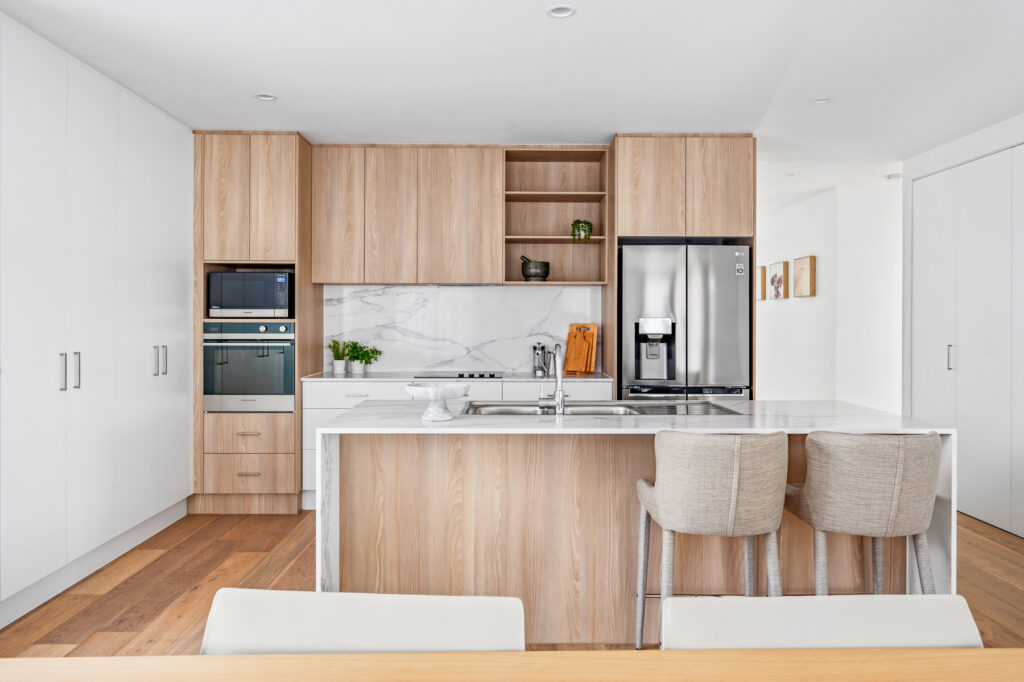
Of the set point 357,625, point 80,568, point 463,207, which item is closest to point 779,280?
point 463,207

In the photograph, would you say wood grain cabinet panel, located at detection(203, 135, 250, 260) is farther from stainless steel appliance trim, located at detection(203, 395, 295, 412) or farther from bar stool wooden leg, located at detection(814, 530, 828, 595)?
bar stool wooden leg, located at detection(814, 530, 828, 595)

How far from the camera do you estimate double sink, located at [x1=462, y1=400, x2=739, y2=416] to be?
284 centimetres

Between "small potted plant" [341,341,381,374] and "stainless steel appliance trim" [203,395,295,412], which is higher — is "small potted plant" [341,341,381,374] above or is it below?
above

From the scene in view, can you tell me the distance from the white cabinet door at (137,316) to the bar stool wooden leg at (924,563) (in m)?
3.63

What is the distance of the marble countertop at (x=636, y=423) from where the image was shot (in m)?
2.27

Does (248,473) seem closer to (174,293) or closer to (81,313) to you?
(174,293)

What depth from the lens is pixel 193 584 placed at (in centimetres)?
316

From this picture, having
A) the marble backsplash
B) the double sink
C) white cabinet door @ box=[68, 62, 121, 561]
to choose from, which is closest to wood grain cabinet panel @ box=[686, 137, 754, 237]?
the marble backsplash

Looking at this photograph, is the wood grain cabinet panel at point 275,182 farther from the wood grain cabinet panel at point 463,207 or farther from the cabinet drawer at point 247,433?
the cabinet drawer at point 247,433

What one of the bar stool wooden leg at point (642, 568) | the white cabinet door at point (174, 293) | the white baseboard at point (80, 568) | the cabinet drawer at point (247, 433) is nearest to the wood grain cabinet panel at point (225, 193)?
the white cabinet door at point (174, 293)

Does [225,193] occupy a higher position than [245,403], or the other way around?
[225,193]

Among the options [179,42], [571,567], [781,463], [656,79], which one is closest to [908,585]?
[781,463]

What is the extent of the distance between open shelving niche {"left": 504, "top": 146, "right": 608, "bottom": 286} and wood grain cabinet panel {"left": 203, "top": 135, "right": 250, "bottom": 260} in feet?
5.87

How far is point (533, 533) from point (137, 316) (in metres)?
2.55
